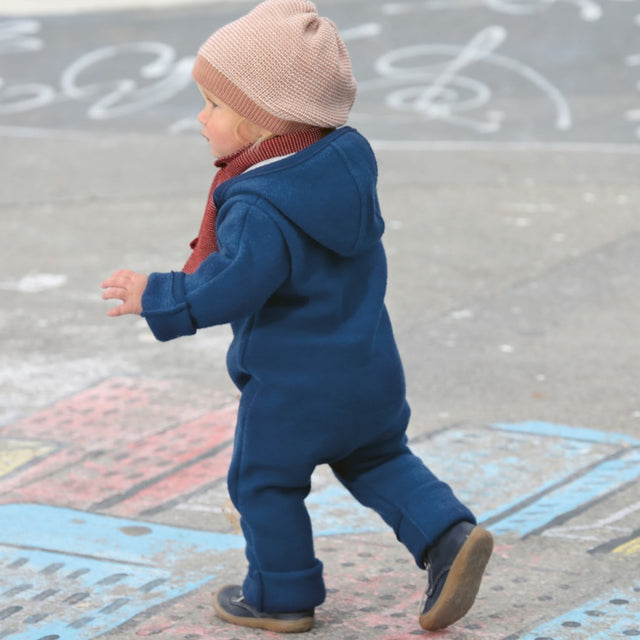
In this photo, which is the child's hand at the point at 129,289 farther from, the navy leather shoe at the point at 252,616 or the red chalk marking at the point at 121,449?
the red chalk marking at the point at 121,449

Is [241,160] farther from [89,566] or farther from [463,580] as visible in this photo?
[89,566]

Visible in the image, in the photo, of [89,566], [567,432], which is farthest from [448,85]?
[89,566]

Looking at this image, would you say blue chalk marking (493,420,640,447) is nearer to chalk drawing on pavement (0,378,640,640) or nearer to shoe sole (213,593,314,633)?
chalk drawing on pavement (0,378,640,640)

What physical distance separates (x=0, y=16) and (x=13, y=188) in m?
5.28

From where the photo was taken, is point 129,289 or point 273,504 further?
point 273,504

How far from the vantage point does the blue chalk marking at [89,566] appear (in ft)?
10.1

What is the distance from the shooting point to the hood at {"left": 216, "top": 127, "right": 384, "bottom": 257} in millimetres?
2742

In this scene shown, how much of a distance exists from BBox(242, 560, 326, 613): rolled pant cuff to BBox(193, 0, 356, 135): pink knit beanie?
0.94 metres

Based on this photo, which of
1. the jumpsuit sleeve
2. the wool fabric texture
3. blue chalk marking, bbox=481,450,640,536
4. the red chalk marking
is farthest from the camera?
the red chalk marking

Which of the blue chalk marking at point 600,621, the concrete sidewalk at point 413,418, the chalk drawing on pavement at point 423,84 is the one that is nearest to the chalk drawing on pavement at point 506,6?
the chalk drawing on pavement at point 423,84

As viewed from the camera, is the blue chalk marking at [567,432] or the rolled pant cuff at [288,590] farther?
the blue chalk marking at [567,432]

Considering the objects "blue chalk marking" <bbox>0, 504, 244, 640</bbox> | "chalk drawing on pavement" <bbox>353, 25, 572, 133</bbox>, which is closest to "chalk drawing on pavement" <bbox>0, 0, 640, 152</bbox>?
"chalk drawing on pavement" <bbox>353, 25, 572, 133</bbox>

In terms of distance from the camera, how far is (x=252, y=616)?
3.02m

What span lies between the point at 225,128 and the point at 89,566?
118 cm
